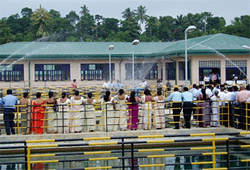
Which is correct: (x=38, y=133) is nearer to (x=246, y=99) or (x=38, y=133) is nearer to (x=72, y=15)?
(x=246, y=99)

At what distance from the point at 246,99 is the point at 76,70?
2550cm

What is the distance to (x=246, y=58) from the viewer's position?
3453 centimetres

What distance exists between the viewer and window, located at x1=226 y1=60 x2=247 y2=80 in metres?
34.2

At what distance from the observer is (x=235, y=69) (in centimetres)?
3425

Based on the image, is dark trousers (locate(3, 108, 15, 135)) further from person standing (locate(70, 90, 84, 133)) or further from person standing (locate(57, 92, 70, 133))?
person standing (locate(70, 90, 84, 133))

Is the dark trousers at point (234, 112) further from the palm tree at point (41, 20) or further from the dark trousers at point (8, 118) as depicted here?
the palm tree at point (41, 20)

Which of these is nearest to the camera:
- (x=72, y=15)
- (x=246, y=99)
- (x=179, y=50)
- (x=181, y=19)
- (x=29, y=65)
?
(x=246, y=99)

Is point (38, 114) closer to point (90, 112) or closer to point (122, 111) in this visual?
point (90, 112)

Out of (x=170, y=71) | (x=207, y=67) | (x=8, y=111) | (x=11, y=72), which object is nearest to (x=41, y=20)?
(x=11, y=72)

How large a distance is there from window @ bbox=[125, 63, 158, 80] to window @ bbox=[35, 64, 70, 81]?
221 inches

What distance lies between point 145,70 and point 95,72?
Result: 16.6 ft

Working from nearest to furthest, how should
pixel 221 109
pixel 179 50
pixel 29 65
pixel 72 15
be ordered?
pixel 221 109
pixel 179 50
pixel 29 65
pixel 72 15

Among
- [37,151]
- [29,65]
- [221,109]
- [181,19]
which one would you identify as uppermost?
[181,19]

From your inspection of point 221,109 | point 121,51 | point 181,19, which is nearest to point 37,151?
point 221,109
